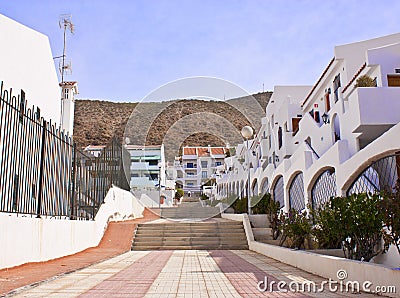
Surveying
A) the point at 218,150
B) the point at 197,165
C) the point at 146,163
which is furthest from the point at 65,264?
the point at 218,150

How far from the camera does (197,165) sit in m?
56.1

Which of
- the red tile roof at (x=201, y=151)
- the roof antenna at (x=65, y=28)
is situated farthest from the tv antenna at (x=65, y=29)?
the red tile roof at (x=201, y=151)

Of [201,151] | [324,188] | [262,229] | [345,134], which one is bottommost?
[262,229]

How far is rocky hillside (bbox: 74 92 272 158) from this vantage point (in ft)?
90.9

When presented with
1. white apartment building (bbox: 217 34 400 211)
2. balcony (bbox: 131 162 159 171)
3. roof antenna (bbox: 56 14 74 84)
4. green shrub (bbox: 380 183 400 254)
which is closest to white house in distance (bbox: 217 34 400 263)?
white apartment building (bbox: 217 34 400 211)

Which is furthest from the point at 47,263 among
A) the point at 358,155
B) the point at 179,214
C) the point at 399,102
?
the point at 179,214

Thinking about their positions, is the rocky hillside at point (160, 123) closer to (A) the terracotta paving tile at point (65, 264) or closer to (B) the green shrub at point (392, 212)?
(A) the terracotta paving tile at point (65, 264)

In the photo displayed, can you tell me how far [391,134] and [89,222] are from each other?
8405 millimetres

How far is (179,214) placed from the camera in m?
23.4

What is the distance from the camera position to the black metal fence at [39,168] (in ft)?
22.6

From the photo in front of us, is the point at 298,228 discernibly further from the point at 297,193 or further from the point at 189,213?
the point at 189,213

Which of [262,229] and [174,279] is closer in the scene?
[174,279]

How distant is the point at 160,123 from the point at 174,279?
46517mm

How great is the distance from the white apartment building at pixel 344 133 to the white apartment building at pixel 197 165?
33755mm
